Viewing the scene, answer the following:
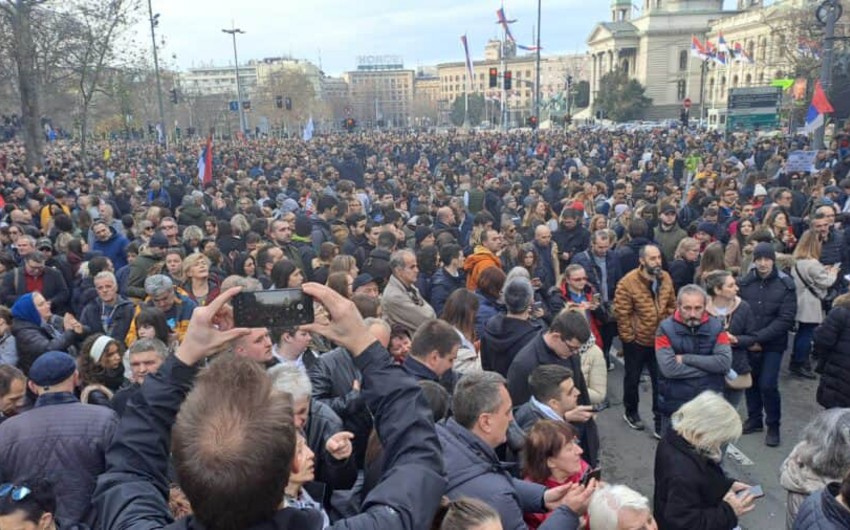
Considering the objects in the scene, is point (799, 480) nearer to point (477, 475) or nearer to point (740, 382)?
point (477, 475)

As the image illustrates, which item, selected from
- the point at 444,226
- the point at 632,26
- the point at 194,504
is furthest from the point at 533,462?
the point at 632,26

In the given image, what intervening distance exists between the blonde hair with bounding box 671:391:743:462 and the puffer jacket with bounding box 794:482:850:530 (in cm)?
48

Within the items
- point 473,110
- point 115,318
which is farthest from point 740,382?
point 473,110

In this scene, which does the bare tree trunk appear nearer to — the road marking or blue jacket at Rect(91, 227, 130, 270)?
blue jacket at Rect(91, 227, 130, 270)

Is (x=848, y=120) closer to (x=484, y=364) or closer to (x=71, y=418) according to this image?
(x=484, y=364)

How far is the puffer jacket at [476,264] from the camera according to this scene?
6676 mm

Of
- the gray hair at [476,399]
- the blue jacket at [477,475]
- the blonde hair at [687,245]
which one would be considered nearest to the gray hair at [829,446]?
the blue jacket at [477,475]

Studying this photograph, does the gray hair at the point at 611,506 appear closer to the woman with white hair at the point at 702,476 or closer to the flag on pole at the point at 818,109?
the woman with white hair at the point at 702,476

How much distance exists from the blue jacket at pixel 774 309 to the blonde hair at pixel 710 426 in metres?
2.89

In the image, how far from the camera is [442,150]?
28.2 meters

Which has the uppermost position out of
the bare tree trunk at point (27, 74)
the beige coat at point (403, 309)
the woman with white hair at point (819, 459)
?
the bare tree trunk at point (27, 74)

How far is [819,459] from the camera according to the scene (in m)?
3.12

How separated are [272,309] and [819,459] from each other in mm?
2750

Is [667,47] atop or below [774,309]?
atop
